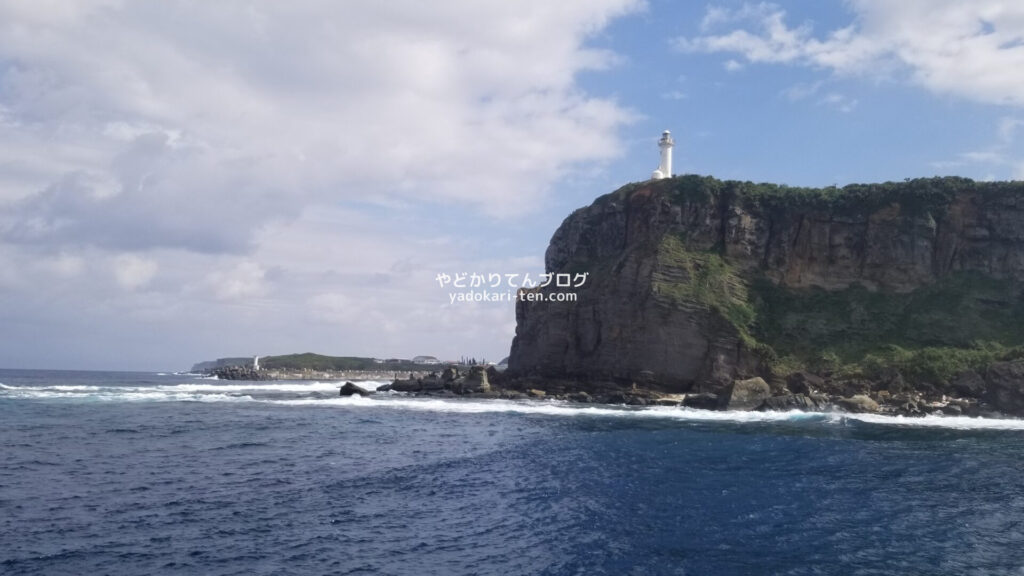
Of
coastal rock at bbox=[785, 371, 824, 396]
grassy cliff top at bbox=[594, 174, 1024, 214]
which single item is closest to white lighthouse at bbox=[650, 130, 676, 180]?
grassy cliff top at bbox=[594, 174, 1024, 214]

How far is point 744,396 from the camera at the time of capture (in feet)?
178

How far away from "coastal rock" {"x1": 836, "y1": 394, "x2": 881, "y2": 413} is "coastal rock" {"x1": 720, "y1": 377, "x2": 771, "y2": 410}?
5.48 m

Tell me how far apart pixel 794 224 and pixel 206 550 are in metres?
69.0

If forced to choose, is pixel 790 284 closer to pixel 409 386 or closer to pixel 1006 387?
pixel 1006 387

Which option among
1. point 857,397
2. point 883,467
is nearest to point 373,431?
point 883,467

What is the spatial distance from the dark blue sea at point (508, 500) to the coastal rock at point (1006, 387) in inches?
383

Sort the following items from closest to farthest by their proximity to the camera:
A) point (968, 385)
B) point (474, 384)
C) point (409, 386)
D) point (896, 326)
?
point (968, 385) → point (896, 326) → point (474, 384) → point (409, 386)

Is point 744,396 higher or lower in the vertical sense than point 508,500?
higher

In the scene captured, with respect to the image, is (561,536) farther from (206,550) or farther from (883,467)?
(883,467)

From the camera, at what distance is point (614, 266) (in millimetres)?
74875

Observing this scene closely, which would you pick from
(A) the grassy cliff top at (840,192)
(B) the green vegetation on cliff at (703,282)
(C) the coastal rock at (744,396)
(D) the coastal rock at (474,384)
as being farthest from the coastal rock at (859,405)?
(D) the coastal rock at (474,384)

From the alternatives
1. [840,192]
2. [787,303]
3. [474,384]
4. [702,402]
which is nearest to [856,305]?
[787,303]

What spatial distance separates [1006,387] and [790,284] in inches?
954

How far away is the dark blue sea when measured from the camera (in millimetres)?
15844
